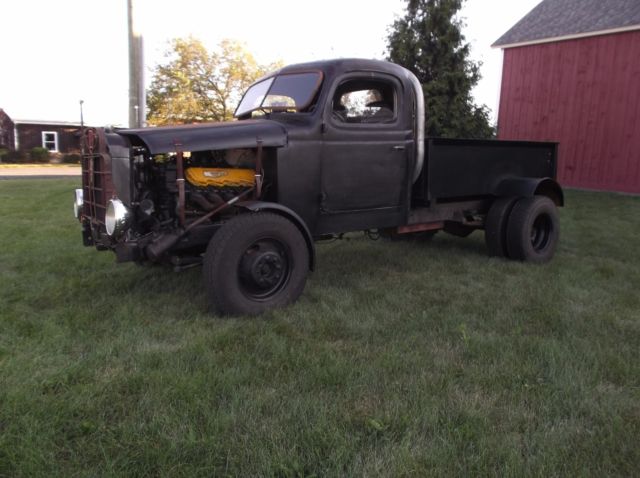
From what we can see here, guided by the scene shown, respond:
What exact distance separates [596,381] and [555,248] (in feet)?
11.8

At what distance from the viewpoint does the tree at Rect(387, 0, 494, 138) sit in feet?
47.9

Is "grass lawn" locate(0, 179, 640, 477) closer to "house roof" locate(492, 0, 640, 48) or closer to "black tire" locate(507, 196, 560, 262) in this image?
"black tire" locate(507, 196, 560, 262)

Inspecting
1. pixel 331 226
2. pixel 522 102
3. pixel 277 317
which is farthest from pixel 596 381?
pixel 522 102

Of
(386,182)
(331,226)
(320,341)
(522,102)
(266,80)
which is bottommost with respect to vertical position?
(320,341)

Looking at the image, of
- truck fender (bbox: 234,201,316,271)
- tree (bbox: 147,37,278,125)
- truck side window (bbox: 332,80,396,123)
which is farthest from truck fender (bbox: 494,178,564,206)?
tree (bbox: 147,37,278,125)

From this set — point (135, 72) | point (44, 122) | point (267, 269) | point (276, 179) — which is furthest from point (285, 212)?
Answer: point (44, 122)

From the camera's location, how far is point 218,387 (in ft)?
9.05

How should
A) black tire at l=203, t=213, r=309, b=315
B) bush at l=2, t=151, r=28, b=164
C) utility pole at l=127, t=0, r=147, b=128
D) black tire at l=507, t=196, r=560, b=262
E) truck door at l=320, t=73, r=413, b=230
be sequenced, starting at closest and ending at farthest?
black tire at l=203, t=213, r=309, b=315, truck door at l=320, t=73, r=413, b=230, black tire at l=507, t=196, r=560, b=262, utility pole at l=127, t=0, r=147, b=128, bush at l=2, t=151, r=28, b=164

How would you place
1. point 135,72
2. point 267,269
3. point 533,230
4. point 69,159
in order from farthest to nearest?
point 69,159
point 135,72
point 533,230
point 267,269

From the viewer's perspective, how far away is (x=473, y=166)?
5.62m

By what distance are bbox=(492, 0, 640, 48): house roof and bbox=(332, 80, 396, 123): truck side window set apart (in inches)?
453

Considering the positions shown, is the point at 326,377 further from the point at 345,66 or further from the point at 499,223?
the point at 499,223

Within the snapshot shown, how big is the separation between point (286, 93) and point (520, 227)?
3035 mm

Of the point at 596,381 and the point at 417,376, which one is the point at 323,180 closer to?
the point at 417,376
